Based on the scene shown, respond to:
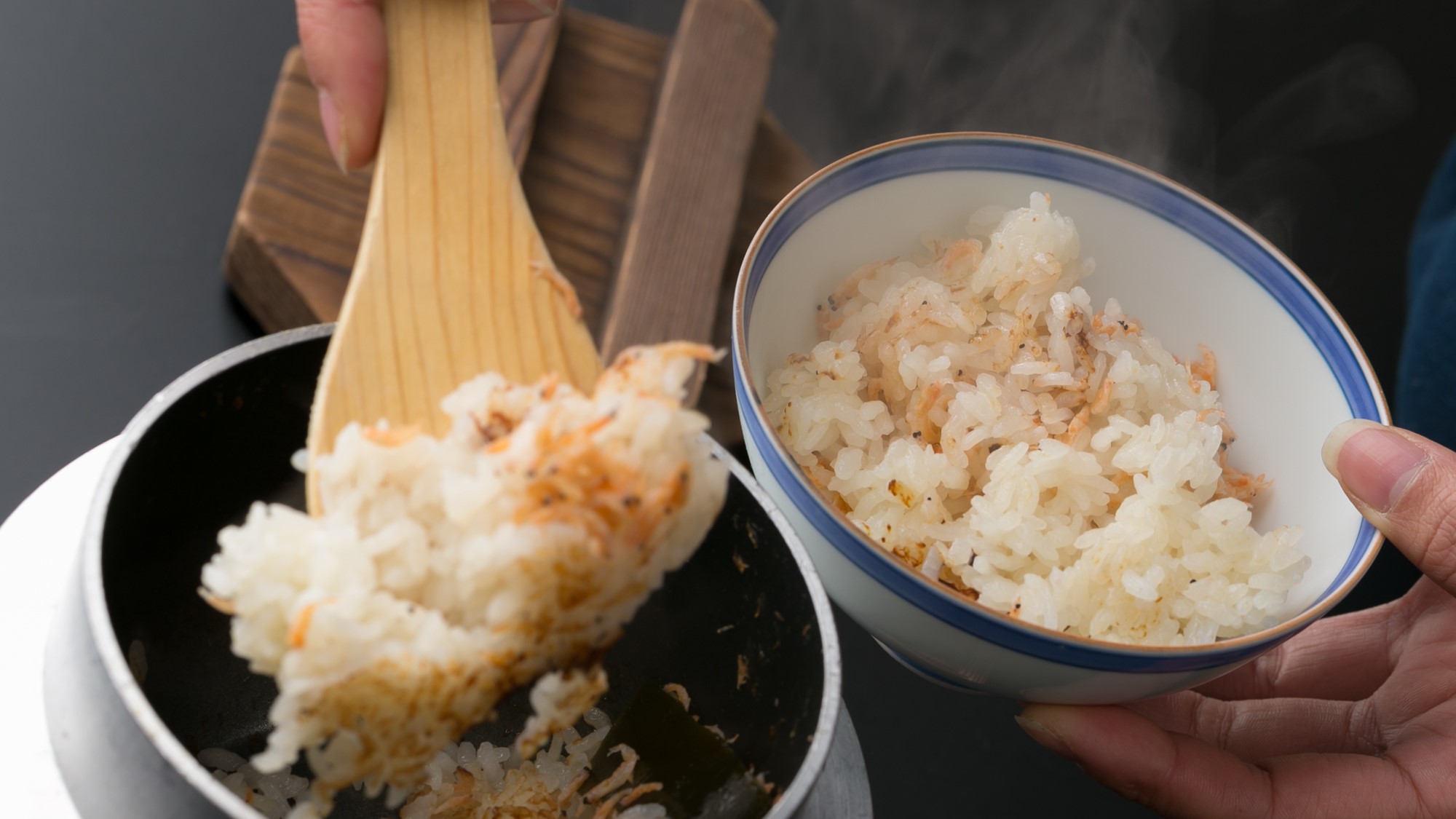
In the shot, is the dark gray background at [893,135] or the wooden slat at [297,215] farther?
the wooden slat at [297,215]

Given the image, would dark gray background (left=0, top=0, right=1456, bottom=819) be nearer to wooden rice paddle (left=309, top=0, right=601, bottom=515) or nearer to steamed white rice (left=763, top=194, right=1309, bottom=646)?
steamed white rice (left=763, top=194, right=1309, bottom=646)

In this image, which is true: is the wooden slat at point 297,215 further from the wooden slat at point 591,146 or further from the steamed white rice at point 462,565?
the steamed white rice at point 462,565

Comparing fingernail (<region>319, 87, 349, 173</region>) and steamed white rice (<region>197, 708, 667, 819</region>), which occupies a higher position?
fingernail (<region>319, 87, 349, 173</region>)

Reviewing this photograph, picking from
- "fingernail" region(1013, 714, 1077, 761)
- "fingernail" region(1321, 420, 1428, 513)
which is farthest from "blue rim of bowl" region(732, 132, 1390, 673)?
"fingernail" region(1013, 714, 1077, 761)

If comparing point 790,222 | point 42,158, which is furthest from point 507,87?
point 790,222

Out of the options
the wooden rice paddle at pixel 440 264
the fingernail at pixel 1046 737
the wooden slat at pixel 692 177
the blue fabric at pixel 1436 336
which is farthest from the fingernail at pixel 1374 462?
the wooden slat at pixel 692 177

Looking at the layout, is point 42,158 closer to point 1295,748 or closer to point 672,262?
point 672,262
